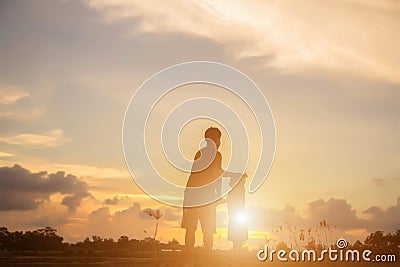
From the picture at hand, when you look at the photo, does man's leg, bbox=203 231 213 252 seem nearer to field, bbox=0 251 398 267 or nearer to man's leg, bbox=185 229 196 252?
man's leg, bbox=185 229 196 252

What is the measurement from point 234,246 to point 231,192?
5.65 ft

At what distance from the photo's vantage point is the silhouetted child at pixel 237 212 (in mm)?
13906

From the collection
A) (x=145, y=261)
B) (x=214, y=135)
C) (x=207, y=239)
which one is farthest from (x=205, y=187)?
(x=145, y=261)

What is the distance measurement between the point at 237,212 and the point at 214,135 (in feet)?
6.51

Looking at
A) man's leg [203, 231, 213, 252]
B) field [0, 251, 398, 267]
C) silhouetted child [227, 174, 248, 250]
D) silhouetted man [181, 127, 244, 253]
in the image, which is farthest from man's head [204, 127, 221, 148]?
field [0, 251, 398, 267]

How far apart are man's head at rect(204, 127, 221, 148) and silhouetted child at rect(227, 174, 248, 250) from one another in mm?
974

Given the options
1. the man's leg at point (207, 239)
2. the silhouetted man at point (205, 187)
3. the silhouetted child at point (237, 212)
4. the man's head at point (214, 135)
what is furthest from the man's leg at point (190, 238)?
the man's head at point (214, 135)

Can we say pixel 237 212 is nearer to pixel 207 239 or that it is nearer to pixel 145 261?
pixel 207 239

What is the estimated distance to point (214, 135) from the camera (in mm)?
13617

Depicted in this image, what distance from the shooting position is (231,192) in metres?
13.9

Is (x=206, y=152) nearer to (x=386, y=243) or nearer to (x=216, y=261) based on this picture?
(x=216, y=261)

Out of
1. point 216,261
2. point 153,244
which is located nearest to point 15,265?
point 216,261

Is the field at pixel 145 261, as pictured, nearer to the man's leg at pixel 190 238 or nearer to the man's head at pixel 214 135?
the man's leg at pixel 190 238

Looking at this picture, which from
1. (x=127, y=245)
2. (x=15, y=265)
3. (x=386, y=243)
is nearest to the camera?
(x=15, y=265)
